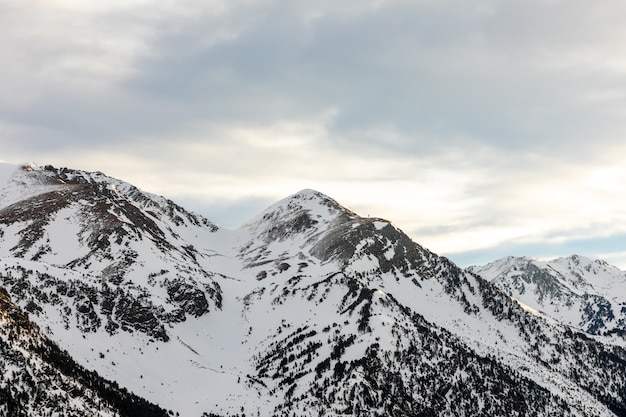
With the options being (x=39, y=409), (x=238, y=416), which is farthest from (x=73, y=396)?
(x=238, y=416)

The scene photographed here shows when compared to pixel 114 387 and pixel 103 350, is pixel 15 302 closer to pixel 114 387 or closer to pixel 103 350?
pixel 103 350

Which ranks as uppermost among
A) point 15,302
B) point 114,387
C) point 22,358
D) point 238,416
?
point 15,302

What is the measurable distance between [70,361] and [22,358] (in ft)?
89.5

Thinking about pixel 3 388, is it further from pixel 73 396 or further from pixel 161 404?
pixel 161 404

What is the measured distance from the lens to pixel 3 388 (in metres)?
132

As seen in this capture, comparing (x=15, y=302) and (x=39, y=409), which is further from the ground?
(x=15, y=302)

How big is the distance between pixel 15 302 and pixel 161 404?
62010mm

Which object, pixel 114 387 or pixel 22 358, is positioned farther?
pixel 114 387

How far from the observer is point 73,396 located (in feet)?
487

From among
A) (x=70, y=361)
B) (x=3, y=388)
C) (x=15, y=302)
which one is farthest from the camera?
(x=15, y=302)

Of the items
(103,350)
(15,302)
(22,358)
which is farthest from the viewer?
(103,350)

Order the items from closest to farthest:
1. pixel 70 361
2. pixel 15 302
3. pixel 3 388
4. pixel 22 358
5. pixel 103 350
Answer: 1. pixel 3 388
2. pixel 22 358
3. pixel 70 361
4. pixel 15 302
5. pixel 103 350

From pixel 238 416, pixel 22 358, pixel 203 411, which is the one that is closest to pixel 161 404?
pixel 203 411

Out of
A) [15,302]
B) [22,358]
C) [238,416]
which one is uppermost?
[15,302]
